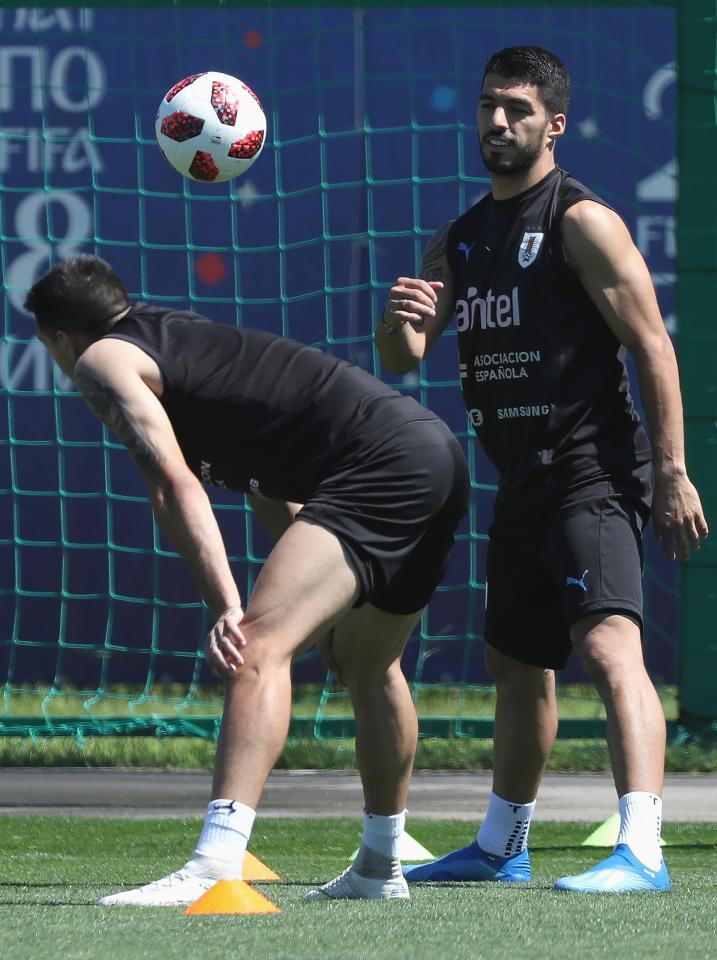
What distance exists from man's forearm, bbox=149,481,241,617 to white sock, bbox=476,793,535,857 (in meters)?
1.21

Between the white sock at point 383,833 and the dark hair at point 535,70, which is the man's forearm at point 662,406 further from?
the white sock at point 383,833

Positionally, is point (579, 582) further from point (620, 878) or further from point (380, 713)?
point (620, 878)

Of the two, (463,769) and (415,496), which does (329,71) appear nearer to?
(463,769)

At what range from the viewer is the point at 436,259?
15.0 ft

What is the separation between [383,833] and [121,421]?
3.76 ft

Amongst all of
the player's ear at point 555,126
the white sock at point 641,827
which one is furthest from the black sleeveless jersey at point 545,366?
the white sock at point 641,827

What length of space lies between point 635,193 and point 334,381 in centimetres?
455

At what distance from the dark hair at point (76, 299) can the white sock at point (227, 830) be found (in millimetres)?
1141

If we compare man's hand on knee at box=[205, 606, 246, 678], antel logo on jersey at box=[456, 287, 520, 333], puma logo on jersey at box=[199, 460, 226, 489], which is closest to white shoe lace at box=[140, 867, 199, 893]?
man's hand on knee at box=[205, 606, 246, 678]

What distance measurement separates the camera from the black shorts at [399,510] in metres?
3.72

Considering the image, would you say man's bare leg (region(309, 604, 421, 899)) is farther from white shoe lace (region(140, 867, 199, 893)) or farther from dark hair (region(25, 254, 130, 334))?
dark hair (region(25, 254, 130, 334))

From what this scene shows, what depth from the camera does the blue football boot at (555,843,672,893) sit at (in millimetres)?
3785

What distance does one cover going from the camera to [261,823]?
561 cm

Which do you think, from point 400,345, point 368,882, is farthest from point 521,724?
point 400,345
